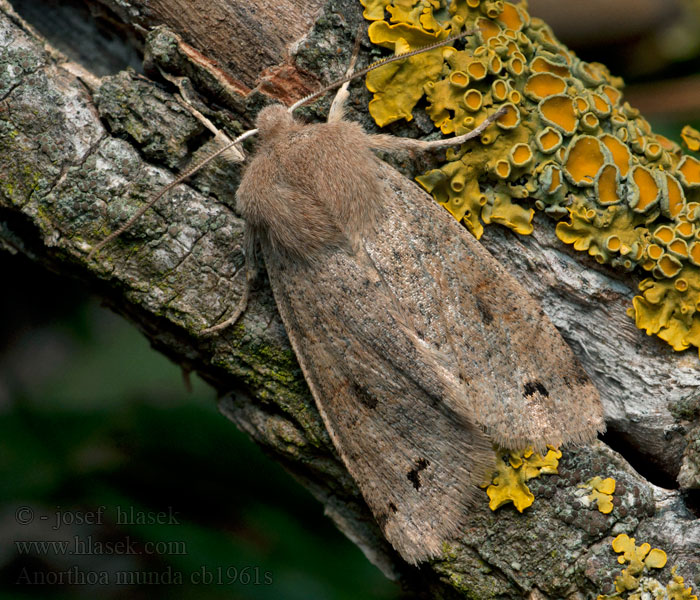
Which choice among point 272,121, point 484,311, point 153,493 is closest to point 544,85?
point 484,311

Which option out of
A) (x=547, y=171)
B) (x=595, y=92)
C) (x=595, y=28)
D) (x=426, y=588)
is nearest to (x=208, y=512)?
(x=426, y=588)

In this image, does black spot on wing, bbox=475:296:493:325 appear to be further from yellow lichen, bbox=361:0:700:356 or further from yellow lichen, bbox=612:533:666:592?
yellow lichen, bbox=612:533:666:592

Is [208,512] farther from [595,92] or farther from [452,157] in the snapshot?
[595,92]

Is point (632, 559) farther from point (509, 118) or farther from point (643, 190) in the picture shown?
point (509, 118)

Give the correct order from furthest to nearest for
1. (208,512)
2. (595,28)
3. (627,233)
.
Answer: (595,28) → (208,512) → (627,233)

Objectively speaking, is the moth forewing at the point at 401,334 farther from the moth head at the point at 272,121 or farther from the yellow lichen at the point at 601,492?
the yellow lichen at the point at 601,492

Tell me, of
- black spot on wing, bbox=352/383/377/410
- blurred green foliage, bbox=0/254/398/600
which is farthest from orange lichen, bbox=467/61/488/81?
blurred green foliage, bbox=0/254/398/600
